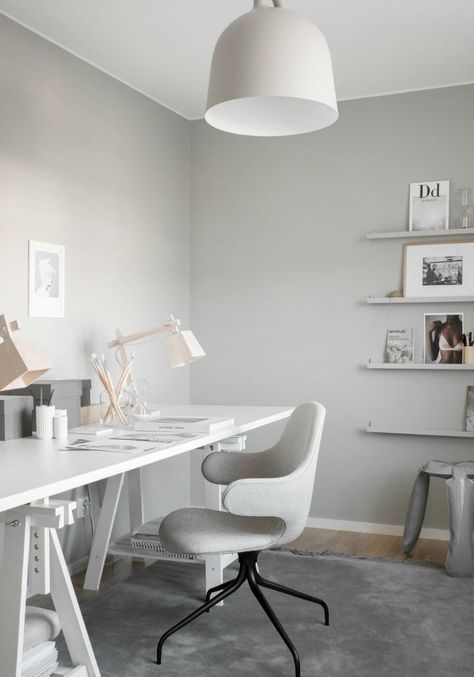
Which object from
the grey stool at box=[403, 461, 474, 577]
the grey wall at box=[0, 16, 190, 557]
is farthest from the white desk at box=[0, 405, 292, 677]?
the grey stool at box=[403, 461, 474, 577]

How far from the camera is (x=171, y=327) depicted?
3633mm

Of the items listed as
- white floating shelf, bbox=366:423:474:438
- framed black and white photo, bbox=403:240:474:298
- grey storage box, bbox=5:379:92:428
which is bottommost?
white floating shelf, bbox=366:423:474:438

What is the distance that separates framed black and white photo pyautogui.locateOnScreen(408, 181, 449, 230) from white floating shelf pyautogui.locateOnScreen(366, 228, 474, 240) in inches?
1.9

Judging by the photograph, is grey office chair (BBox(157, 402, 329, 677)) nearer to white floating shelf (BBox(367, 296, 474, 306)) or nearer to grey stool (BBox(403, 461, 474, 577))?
grey stool (BBox(403, 461, 474, 577))

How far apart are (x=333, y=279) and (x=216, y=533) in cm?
224

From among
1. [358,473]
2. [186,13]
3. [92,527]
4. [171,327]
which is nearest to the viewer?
[186,13]

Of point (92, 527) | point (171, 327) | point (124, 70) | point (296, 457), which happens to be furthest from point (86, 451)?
point (124, 70)

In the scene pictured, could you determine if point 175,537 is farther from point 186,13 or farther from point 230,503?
point 186,13

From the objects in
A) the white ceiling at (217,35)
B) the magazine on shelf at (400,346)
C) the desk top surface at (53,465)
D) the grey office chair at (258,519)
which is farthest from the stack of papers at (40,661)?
the magazine on shelf at (400,346)

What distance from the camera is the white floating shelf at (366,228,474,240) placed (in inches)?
166

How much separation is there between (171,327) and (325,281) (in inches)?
52.0

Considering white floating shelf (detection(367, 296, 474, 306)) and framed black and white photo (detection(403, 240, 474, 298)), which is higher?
framed black and white photo (detection(403, 240, 474, 298))

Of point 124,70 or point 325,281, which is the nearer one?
point 124,70

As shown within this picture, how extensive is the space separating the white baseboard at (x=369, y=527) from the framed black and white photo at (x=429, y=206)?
1.72m
